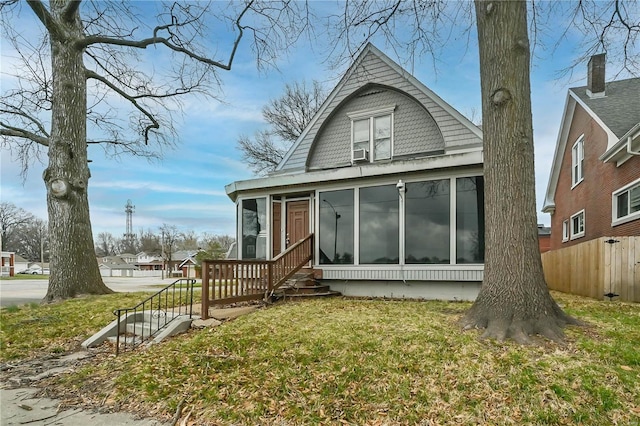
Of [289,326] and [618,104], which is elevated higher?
[618,104]

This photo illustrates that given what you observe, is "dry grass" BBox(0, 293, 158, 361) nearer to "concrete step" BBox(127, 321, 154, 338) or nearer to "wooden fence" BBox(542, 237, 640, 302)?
"concrete step" BBox(127, 321, 154, 338)

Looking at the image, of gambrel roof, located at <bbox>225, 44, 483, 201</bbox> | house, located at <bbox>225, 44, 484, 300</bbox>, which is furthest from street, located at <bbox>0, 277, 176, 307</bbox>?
gambrel roof, located at <bbox>225, 44, 483, 201</bbox>

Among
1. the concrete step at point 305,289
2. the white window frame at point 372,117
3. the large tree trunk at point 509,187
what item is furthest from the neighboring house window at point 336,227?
the large tree trunk at point 509,187

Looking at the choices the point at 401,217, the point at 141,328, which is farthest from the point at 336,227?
the point at 141,328

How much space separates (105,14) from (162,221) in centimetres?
4770

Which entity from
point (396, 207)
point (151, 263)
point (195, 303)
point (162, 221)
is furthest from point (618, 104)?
point (151, 263)

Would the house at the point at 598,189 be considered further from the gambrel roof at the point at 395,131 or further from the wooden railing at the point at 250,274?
the wooden railing at the point at 250,274

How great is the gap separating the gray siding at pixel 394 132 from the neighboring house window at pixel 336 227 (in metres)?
2.28

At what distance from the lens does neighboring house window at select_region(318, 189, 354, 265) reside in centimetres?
899

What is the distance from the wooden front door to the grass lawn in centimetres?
486

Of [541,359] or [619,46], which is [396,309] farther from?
[619,46]

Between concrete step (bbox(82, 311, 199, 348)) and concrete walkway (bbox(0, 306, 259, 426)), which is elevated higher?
concrete step (bbox(82, 311, 199, 348))

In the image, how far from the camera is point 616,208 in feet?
35.1

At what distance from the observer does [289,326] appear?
527 cm
